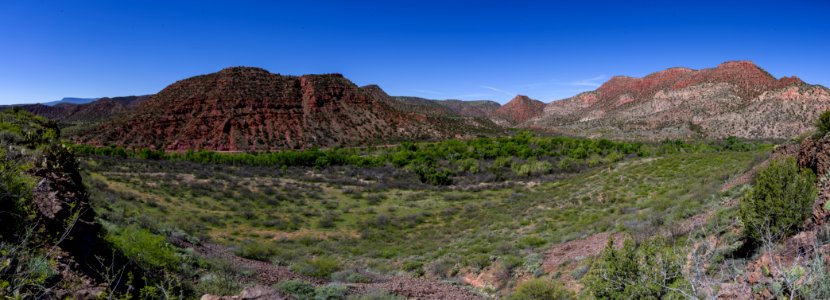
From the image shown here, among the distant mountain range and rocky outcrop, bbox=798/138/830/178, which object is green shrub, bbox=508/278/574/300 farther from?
the distant mountain range

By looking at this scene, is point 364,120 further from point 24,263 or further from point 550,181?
point 24,263

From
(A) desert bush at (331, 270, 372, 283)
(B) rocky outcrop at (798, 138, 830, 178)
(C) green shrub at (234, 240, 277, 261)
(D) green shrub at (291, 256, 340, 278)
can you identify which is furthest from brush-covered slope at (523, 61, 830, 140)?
(C) green shrub at (234, 240, 277, 261)

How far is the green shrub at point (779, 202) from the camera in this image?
588cm

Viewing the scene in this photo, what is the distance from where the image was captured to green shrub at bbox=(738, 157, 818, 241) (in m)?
5.88

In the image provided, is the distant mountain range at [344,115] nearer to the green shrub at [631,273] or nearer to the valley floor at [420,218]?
the valley floor at [420,218]

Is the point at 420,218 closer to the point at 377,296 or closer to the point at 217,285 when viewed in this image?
the point at 377,296

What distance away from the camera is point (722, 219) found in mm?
8336

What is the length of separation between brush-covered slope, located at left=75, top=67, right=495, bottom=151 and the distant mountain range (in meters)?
0.16

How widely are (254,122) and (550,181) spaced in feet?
165

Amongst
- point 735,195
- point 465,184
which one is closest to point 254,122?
point 465,184

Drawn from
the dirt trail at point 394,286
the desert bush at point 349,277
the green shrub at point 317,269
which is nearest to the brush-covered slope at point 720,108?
the dirt trail at point 394,286

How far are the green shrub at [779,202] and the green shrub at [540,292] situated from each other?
3138 mm

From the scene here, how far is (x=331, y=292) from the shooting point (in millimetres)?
7723

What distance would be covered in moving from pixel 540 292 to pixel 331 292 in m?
3.96
